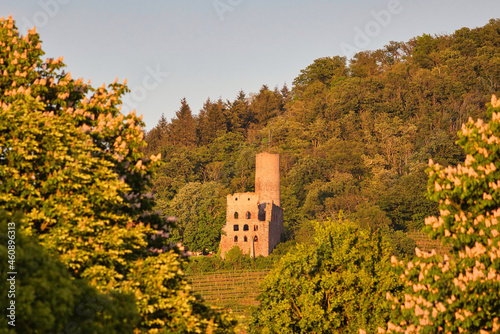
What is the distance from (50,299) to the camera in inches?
508

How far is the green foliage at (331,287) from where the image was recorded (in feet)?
92.2

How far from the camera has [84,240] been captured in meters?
15.4

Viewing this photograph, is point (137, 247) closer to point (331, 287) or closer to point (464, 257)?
point (464, 257)

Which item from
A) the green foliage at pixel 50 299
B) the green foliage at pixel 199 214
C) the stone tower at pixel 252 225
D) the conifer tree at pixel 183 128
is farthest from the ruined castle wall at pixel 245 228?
the green foliage at pixel 50 299

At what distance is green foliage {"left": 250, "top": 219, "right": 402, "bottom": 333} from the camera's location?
28.1 meters

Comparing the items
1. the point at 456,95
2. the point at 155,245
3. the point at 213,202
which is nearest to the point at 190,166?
the point at 213,202

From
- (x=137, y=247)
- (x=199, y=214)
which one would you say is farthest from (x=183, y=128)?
(x=137, y=247)

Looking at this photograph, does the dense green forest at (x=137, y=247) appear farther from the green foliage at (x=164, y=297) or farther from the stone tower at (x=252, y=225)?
the stone tower at (x=252, y=225)

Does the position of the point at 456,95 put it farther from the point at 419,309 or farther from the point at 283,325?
the point at 419,309

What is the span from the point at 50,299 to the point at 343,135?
116 m

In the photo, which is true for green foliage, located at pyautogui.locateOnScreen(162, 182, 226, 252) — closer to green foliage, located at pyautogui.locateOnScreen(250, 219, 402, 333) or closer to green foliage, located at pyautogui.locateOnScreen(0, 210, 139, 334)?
green foliage, located at pyautogui.locateOnScreen(250, 219, 402, 333)

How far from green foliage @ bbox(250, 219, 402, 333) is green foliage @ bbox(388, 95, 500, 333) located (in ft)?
34.3

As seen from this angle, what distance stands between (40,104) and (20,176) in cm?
162

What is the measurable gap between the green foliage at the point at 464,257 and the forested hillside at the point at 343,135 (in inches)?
2812
